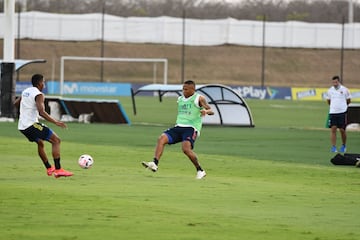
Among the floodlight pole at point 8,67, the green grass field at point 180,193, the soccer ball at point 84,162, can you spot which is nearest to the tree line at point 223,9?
the floodlight pole at point 8,67

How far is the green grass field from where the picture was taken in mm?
12734

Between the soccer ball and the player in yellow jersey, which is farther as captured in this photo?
the soccer ball

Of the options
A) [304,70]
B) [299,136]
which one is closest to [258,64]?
[304,70]

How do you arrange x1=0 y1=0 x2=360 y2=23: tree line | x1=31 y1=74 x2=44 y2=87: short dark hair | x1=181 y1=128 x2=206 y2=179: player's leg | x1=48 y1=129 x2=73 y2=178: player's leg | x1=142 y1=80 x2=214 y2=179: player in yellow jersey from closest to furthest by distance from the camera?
x1=48 y1=129 x2=73 y2=178: player's leg < x1=31 y1=74 x2=44 y2=87: short dark hair < x1=181 y1=128 x2=206 y2=179: player's leg < x1=142 y1=80 x2=214 y2=179: player in yellow jersey < x1=0 y1=0 x2=360 y2=23: tree line

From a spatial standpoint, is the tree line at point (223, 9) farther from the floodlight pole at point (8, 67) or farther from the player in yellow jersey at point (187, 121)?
the player in yellow jersey at point (187, 121)

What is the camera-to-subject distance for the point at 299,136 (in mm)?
34250

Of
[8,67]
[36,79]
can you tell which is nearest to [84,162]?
[36,79]

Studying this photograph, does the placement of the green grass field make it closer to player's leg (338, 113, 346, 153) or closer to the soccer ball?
the soccer ball

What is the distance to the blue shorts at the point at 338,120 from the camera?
2906 cm

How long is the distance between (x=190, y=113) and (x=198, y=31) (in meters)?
71.1

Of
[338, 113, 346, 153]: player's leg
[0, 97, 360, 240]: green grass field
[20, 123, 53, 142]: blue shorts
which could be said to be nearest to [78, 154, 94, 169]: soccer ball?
[0, 97, 360, 240]: green grass field

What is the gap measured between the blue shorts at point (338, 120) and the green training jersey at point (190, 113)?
970 centimetres

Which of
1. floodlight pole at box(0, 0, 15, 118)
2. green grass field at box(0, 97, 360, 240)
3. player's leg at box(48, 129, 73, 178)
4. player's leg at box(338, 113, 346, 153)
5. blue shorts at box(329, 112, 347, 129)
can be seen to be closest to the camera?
green grass field at box(0, 97, 360, 240)

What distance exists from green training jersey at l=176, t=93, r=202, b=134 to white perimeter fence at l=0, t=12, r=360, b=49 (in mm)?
67390
